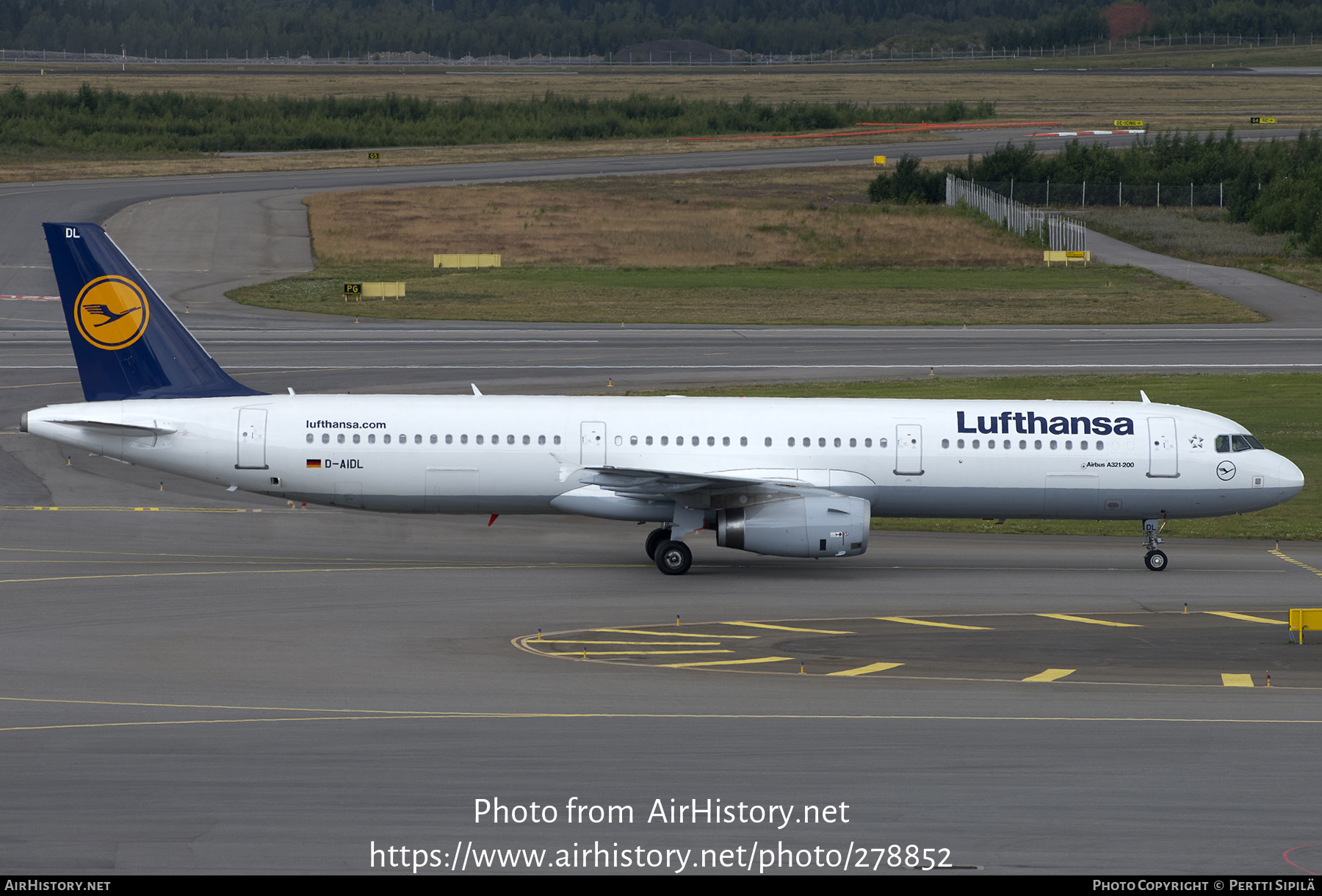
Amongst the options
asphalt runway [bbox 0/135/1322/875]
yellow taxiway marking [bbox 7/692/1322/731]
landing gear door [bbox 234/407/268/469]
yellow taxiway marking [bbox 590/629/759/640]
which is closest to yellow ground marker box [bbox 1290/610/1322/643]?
asphalt runway [bbox 0/135/1322/875]

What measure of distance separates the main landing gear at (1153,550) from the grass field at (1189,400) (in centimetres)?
349

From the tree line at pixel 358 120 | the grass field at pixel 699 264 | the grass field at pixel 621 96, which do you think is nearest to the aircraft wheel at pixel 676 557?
the grass field at pixel 699 264

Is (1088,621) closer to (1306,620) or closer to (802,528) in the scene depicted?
(1306,620)

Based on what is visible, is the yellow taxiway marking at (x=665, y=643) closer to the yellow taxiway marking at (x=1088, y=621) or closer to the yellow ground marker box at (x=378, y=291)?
the yellow taxiway marking at (x=1088, y=621)

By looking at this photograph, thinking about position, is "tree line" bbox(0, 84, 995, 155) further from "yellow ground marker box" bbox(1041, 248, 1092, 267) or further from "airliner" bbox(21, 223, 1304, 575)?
"airliner" bbox(21, 223, 1304, 575)

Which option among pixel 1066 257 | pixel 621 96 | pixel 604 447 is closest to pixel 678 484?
pixel 604 447

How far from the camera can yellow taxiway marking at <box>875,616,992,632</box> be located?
27.9 meters

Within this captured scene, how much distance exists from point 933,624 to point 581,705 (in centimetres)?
864

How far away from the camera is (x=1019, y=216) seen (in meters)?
99.1

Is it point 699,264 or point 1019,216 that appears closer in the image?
point 699,264

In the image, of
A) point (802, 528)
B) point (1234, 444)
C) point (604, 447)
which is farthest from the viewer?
point (1234, 444)

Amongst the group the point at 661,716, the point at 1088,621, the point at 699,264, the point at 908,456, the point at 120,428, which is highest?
the point at 699,264

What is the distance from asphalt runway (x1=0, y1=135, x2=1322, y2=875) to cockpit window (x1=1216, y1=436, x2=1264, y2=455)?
2789 mm

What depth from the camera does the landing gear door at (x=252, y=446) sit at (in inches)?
1267
